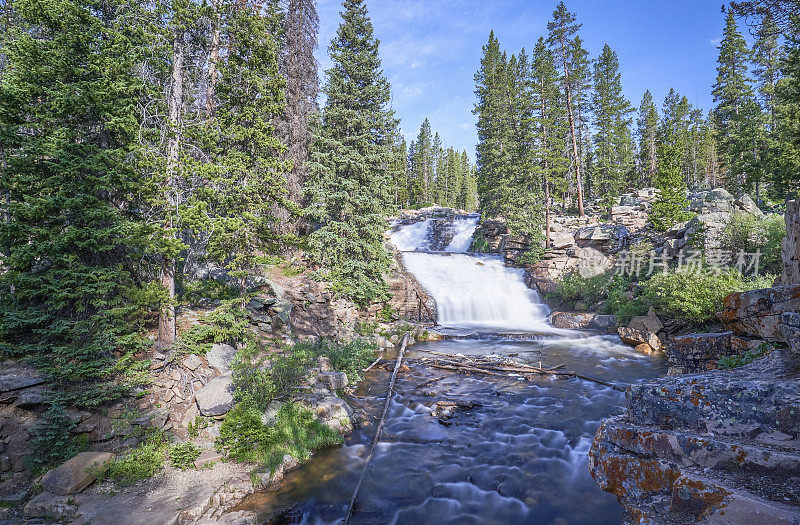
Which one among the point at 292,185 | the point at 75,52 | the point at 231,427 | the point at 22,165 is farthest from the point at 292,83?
the point at 231,427

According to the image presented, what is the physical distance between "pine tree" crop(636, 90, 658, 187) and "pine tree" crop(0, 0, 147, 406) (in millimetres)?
59033

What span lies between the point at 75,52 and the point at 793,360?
44.4 ft

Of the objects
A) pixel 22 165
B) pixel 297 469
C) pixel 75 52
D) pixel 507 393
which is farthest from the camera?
pixel 507 393

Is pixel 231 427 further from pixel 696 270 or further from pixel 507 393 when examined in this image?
pixel 696 270

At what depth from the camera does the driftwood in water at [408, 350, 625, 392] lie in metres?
11.6

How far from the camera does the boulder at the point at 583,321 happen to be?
17.2 meters

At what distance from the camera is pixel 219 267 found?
38.3 feet

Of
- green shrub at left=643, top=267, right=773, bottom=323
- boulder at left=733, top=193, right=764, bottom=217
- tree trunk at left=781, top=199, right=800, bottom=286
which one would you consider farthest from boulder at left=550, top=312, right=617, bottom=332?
boulder at left=733, top=193, right=764, bottom=217

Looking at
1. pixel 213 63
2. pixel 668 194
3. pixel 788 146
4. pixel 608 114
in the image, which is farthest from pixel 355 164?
pixel 608 114

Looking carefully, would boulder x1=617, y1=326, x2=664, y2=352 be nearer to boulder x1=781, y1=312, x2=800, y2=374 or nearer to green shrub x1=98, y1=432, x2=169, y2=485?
boulder x1=781, y1=312, x2=800, y2=374

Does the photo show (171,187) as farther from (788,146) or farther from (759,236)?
(788,146)

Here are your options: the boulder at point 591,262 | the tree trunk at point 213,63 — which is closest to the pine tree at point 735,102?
the boulder at point 591,262

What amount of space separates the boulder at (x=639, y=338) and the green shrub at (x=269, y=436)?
13.3m

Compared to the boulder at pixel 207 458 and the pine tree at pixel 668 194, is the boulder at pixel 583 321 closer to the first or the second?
the pine tree at pixel 668 194
